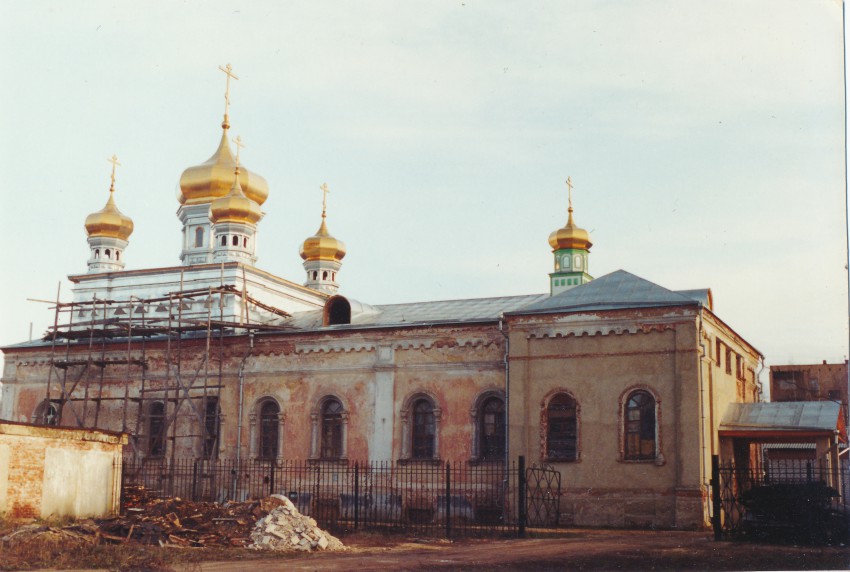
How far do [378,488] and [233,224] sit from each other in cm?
1355

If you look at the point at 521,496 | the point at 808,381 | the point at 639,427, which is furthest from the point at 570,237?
the point at 521,496

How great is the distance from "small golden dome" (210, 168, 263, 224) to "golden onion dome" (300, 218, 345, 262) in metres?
4.62

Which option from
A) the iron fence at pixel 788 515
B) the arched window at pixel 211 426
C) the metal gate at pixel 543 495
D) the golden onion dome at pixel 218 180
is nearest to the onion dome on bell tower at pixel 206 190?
the golden onion dome at pixel 218 180

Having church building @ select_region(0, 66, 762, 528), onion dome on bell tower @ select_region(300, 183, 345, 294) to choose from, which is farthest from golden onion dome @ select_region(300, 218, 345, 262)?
church building @ select_region(0, 66, 762, 528)

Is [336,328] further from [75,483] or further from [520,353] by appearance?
[75,483]

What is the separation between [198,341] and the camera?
2717 cm

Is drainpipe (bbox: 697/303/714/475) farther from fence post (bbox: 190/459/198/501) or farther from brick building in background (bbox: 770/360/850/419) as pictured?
brick building in background (bbox: 770/360/850/419)

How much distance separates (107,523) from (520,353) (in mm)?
9414

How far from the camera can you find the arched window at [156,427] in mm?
27195

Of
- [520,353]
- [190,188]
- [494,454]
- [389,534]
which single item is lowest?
[389,534]

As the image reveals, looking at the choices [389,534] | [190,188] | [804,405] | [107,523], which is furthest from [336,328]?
[190,188]

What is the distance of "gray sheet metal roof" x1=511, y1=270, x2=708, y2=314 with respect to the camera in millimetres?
22141

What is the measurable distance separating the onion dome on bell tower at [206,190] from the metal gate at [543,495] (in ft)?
57.8

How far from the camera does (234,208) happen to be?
34.9 metres
